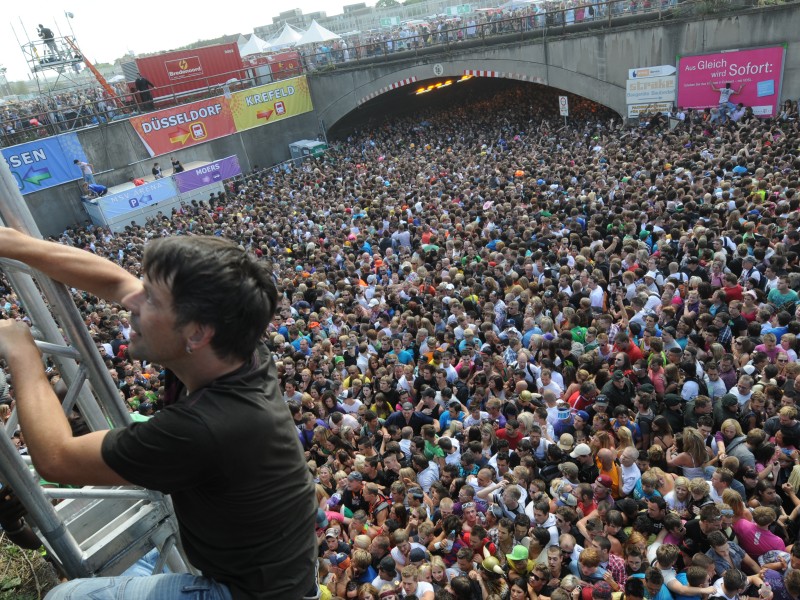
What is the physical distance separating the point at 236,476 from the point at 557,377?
6.16m

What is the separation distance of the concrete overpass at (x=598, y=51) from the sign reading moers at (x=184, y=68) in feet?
22.7

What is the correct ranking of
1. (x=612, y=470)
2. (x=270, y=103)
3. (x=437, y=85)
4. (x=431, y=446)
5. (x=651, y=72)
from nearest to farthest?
(x=612, y=470), (x=431, y=446), (x=651, y=72), (x=270, y=103), (x=437, y=85)

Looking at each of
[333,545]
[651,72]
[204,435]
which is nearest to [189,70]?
[651,72]

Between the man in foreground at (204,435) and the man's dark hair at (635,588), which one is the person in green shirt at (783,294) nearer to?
the man's dark hair at (635,588)

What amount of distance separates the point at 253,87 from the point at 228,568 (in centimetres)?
2898

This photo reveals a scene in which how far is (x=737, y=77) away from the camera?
18.2 metres

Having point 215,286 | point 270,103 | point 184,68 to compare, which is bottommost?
point 270,103

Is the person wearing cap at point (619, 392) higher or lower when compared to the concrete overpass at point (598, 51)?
lower

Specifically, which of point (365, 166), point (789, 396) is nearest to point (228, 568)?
point (789, 396)

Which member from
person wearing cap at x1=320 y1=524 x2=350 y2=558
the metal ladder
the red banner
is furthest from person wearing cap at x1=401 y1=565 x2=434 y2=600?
the red banner

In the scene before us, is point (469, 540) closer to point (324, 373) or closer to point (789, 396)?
point (789, 396)

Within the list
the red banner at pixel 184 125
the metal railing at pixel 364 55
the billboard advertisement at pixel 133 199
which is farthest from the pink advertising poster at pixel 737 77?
the red banner at pixel 184 125

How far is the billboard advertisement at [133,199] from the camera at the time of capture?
2034 centimetres

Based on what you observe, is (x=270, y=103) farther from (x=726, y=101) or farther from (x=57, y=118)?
(x=726, y=101)
